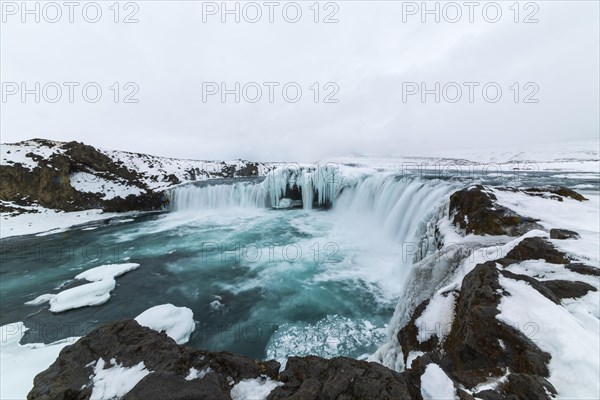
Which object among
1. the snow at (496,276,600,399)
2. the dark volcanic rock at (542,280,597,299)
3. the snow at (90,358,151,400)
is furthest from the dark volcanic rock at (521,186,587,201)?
the snow at (90,358,151,400)

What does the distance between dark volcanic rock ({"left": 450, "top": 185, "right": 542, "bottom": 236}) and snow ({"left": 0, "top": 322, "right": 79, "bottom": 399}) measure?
10.8 meters

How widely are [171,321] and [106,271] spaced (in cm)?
613

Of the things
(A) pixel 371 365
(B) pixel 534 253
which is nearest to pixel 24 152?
(A) pixel 371 365

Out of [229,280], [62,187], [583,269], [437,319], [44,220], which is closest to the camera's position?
[583,269]

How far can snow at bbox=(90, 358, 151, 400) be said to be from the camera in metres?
2.31

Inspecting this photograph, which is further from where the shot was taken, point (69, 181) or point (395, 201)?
point (69, 181)

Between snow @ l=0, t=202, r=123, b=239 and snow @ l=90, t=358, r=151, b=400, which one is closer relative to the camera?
snow @ l=90, t=358, r=151, b=400

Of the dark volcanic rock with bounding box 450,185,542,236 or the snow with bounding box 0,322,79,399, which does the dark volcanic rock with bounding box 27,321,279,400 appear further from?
the dark volcanic rock with bounding box 450,185,542,236

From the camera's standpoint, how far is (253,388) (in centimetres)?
246

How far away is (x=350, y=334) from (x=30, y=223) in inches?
1149

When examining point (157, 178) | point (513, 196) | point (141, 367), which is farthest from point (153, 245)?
point (157, 178)

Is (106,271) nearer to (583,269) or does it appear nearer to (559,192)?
(583,269)

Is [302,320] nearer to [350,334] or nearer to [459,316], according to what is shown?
[350,334]

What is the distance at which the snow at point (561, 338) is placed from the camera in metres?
2.10
